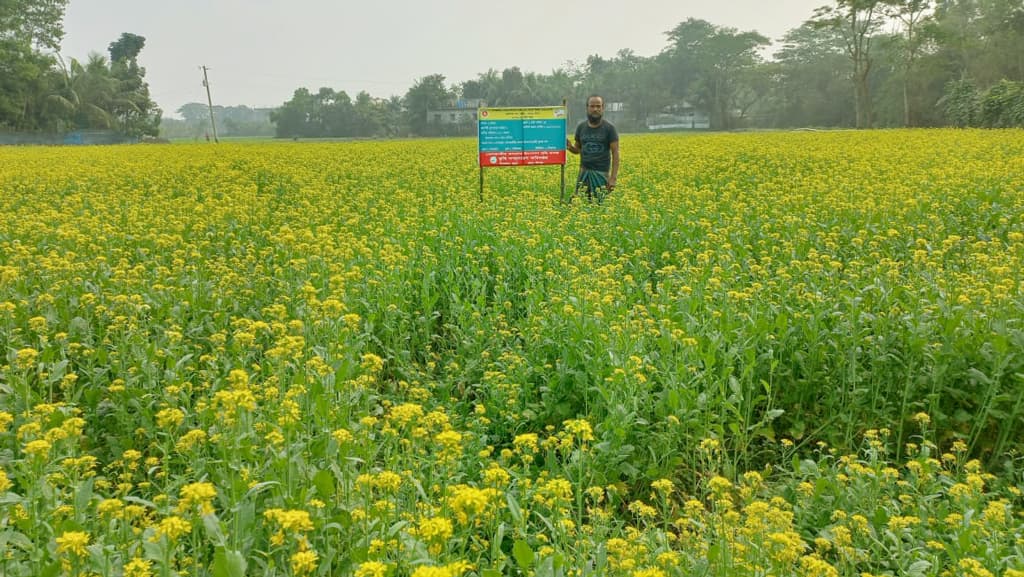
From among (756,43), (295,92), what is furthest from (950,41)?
(295,92)

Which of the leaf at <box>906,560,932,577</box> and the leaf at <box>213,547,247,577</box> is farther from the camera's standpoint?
the leaf at <box>906,560,932,577</box>

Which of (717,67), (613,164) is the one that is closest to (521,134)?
(613,164)

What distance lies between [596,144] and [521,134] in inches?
55.2

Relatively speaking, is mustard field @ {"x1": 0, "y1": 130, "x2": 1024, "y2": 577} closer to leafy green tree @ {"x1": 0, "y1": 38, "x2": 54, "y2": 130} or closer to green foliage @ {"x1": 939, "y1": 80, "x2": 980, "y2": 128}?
green foliage @ {"x1": 939, "y1": 80, "x2": 980, "y2": 128}

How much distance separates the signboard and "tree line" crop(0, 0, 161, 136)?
52.6 meters

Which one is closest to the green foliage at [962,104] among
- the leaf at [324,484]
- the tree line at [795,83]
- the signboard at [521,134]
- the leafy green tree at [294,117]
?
the tree line at [795,83]

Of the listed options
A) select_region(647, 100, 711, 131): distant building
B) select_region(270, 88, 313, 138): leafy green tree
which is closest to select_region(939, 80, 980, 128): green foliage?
select_region(647, 100, 711, 131): distant building

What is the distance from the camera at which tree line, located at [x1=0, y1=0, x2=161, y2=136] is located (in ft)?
167

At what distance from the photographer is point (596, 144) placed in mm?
10719

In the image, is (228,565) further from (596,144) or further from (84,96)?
(84,96)

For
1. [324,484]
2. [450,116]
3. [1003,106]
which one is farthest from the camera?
[450,116]

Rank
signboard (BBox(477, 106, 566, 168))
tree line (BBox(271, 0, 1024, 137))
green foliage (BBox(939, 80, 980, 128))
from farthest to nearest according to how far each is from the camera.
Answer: tree line (BBox(271, 0, 1024, 137)) → green foliage (BBox(939, 80, 980, 128)) → signboard (BBox(477, 106, 566, 168))

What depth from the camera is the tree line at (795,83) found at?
49.2 m

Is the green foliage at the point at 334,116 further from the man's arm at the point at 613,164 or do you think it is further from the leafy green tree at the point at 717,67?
the man's arm at the point at 613,164
